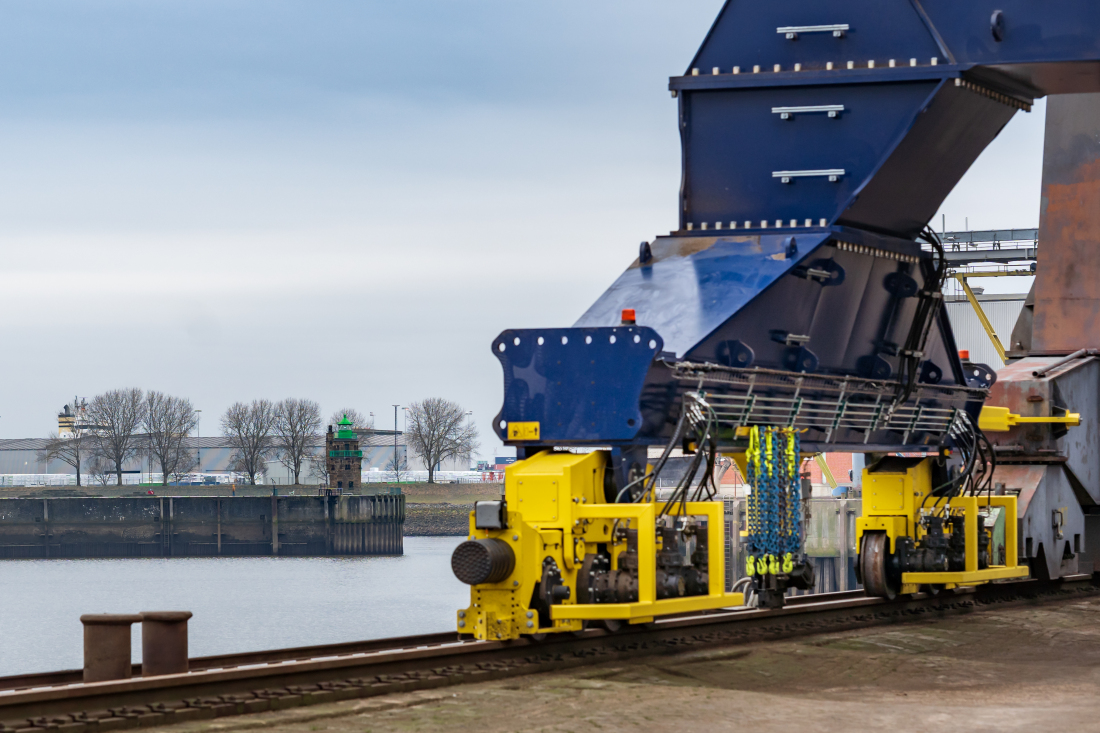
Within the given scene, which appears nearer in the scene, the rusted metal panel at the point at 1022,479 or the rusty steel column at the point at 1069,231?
the rusted metal panel at the point at 1022,479

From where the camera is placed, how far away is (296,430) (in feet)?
528

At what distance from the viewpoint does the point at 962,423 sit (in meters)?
18.1

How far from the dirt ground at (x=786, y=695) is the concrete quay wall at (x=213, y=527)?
132 metres

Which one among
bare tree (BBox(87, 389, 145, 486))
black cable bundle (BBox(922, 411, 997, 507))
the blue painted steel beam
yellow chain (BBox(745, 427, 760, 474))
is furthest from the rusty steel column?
bare tree (BBox(87, 389, 145, 486))

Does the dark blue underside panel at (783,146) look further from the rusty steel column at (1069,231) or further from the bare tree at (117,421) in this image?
the bare tree at (117,421)

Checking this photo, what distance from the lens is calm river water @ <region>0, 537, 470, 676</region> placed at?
64.8 metres

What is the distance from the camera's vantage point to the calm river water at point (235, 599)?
64750mm

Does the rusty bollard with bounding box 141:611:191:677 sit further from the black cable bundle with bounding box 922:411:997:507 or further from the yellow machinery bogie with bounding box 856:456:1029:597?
the black cable bundle with bounding box 922:411:997:507

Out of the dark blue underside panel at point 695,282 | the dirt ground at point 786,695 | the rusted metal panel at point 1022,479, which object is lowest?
the dirt ground at point 786,695

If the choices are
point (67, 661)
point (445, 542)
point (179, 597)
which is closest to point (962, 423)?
point (67, 661)

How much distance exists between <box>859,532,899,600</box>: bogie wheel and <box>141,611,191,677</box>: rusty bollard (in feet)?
29.9

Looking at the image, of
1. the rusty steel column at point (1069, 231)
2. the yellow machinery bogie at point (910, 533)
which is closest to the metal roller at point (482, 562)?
the yellow machinery bogie at point (910, 533)

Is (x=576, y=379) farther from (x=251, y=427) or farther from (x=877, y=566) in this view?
(x=251, y=427)

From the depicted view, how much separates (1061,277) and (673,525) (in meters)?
11.7
